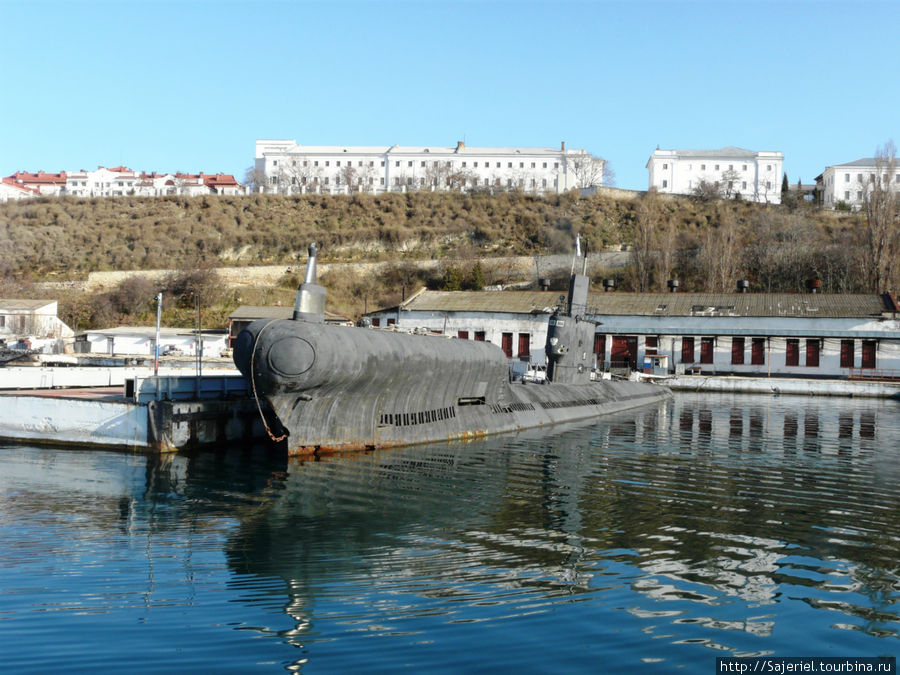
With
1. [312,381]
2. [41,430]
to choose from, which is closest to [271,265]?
[41,430]

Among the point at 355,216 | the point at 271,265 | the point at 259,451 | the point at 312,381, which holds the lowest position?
the point at 259,451

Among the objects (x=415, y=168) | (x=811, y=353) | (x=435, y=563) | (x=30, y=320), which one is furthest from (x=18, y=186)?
(x=435, y=563)

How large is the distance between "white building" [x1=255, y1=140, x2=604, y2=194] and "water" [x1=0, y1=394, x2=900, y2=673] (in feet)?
378

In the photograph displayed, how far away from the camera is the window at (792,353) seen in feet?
160

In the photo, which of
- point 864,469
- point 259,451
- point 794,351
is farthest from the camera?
point 794,351

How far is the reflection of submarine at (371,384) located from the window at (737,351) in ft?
88.9

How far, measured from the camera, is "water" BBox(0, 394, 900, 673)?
7.56 meters

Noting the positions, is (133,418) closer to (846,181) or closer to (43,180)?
(846,181)

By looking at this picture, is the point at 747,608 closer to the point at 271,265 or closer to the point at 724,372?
the point at 724,372

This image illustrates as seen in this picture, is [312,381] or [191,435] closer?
[312,381]

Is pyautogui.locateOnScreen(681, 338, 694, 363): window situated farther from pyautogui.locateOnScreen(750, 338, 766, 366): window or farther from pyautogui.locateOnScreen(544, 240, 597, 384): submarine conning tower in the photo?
pyautogui.locateOnScreen(544, 240, 597, 384): submarine conning tower

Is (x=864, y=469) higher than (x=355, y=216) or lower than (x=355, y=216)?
lower

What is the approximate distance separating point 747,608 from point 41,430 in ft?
60.0

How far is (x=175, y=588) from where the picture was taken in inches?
356
